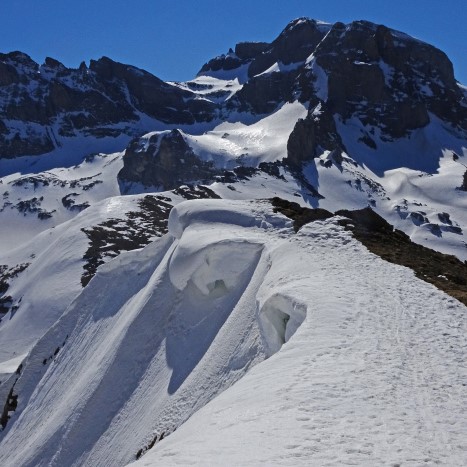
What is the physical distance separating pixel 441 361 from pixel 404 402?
250 centimetres

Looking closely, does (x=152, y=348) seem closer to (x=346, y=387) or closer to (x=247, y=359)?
(x=247, y=359)

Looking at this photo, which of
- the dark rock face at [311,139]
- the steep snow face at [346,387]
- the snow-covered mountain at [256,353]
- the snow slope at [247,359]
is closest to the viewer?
the steep snow face at [346,387]

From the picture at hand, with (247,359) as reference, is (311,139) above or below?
above

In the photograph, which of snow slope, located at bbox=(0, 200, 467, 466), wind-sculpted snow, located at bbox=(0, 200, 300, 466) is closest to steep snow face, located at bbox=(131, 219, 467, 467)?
snow slope, located at bbox=(0, 200, 467, 466)

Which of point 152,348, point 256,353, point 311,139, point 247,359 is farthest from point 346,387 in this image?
point 311,139

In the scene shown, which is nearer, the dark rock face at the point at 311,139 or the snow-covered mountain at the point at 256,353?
the snow-covered mountain at the point at 256,353

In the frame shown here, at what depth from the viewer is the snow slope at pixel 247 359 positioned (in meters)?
9.48

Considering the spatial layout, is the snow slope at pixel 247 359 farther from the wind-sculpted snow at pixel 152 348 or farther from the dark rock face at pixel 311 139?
the dark rock face at pixel 311 139

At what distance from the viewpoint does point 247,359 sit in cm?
1841

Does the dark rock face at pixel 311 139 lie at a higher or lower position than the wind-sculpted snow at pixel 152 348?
higher

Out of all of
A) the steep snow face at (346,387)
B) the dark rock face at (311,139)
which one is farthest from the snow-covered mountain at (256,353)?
the dark rock face at (311,139)

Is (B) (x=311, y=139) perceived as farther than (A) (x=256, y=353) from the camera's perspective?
Yes

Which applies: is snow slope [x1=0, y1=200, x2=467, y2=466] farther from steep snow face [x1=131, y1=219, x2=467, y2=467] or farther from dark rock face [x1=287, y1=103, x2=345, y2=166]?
dark rock face [x1=287, y1=103, x2=345, y2=166]

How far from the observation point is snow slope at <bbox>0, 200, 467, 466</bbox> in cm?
948
